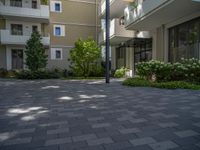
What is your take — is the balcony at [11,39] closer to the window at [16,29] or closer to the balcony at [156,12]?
the window at [16,29]

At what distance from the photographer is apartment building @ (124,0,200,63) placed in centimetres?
1009

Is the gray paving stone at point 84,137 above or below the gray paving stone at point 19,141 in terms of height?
above

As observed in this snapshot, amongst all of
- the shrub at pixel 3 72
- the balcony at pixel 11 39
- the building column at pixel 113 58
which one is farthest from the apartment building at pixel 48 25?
the building column at pixel 113 58

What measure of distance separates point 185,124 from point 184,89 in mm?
4828

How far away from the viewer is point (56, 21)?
22406mm

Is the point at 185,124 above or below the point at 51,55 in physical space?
below

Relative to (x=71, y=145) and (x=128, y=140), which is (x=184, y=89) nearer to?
(x=128, y=140)

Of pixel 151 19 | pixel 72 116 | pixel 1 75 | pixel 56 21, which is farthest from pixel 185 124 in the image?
pixel 56 21

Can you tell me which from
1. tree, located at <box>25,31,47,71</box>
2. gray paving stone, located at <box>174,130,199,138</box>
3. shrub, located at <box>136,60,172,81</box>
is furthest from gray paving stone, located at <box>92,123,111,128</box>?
tree, located at <box>25,31,47,71</box>

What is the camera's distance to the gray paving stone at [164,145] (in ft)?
9.15

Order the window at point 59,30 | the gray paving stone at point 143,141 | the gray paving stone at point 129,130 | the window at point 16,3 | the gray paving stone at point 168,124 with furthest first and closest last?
the window at point 59,30 → the window at point 16,3 → the gray paving stone at point 168,124 → the gray paving stone at point 129,130 → the gray paving stone at point 143,141

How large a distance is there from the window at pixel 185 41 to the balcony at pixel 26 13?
1278cm

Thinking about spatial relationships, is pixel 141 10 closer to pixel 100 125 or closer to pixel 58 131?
pixel 100 125

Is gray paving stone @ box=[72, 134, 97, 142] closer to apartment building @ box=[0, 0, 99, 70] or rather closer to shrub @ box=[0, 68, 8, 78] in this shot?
shrub @ box=[0, 68, 8, 78]
